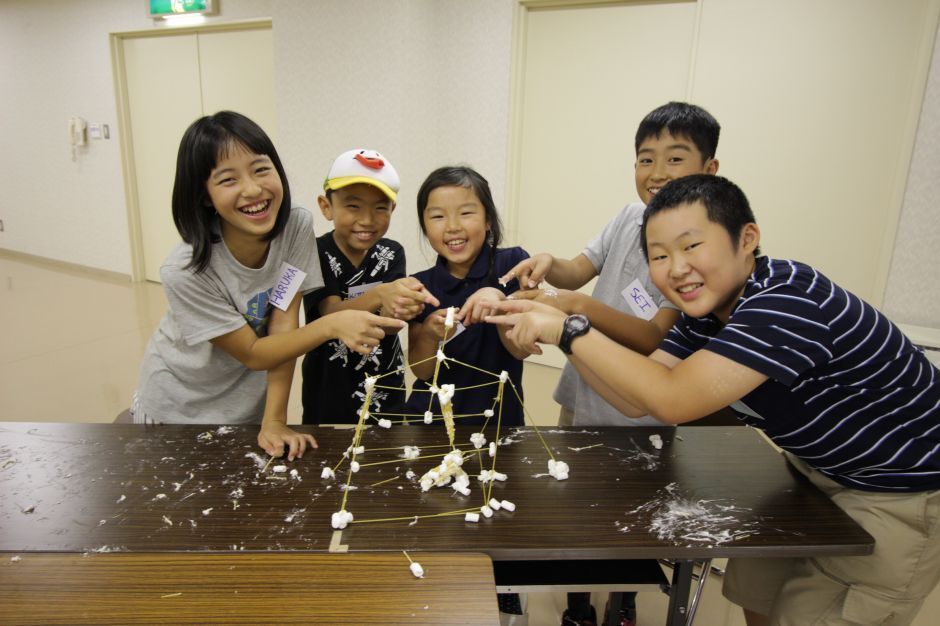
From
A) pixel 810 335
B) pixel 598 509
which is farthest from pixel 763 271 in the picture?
pixel 598 509

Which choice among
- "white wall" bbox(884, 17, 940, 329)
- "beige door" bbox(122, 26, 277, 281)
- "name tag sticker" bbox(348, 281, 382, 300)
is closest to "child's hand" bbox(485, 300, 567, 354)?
"name tag sticker" bbox(348, 281, 382, 300)

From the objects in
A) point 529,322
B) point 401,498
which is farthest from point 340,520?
point 529,322

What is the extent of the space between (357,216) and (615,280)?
3.08 ft

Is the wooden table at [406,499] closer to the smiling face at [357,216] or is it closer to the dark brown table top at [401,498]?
the dark brown table top at [401,498]

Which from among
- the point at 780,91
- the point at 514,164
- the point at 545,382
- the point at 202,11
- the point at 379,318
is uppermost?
the point at 202,11

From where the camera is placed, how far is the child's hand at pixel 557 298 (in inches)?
69.7

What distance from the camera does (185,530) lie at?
1.16 m

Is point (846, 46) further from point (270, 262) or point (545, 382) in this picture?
point (270, 262)

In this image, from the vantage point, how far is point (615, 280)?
1998mm

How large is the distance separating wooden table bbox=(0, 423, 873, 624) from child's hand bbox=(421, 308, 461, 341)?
33cm

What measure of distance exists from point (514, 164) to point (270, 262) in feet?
9.36

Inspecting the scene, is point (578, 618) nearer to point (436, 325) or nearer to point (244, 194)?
point (436, 325)

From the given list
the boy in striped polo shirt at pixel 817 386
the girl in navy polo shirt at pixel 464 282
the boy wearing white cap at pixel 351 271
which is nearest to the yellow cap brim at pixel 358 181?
the boy wearing white cap at pixel 351 271

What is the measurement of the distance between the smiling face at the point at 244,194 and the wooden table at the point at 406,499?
1.90 feet
